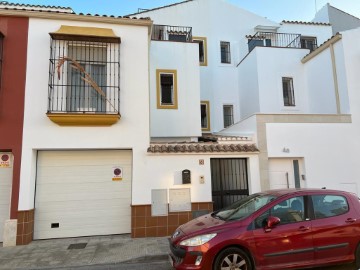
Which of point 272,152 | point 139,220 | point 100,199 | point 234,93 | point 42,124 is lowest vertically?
point 139,220

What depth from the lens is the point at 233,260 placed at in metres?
4.64

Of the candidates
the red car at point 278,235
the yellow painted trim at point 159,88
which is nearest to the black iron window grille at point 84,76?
the yellow painted trim at point 159,88

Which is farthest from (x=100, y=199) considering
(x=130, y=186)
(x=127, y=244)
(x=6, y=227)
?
(x=6, y=227)

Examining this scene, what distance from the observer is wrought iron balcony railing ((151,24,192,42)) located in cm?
1398

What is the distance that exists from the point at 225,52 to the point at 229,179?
8.85 meters

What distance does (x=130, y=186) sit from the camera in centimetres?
846

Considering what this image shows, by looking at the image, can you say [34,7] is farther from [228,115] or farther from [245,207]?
[245,207]

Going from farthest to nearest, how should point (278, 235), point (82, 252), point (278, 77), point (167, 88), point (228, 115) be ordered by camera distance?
point (228, 115) → point (278, 77) → point (167, 88) → point (82, 252) → point (278, 235)

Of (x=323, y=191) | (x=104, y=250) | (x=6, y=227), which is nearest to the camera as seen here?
(x=323, y=191)

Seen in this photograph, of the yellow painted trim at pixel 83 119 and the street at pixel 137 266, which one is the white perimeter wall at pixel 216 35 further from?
the street at pixel 137 266

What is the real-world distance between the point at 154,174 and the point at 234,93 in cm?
841

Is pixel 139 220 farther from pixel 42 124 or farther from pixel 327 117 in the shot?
pixel 327 117

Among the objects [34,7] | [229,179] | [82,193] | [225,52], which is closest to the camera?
[82,193]

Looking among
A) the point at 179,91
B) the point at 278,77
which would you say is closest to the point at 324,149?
the point at 278,77
